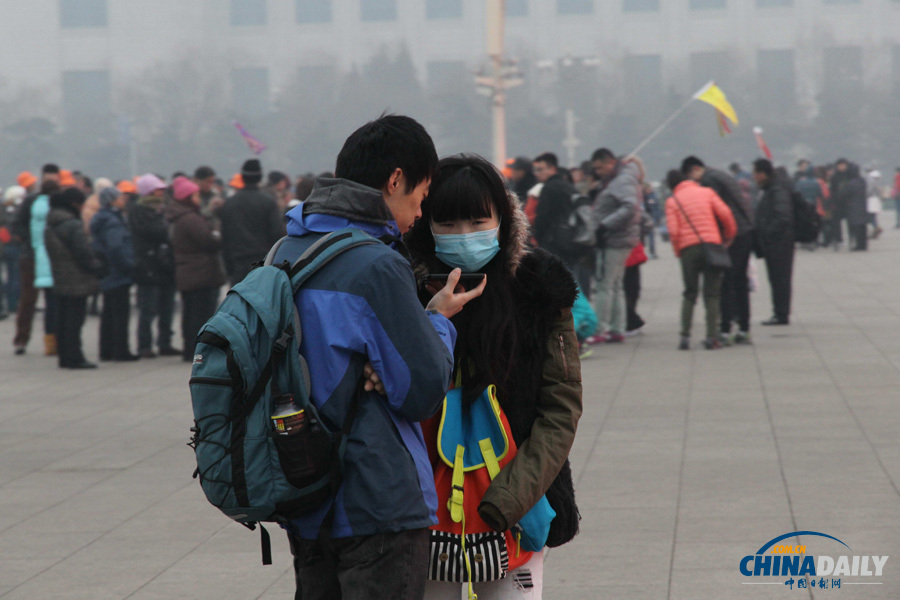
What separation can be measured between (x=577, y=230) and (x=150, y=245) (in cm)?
386

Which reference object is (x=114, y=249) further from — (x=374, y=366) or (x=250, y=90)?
(x=250, y=90)

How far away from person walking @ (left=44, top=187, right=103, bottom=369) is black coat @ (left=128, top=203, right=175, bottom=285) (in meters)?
0.54

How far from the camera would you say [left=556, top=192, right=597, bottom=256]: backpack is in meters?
10.5

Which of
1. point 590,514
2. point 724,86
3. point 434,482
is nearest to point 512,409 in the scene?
point 434,482

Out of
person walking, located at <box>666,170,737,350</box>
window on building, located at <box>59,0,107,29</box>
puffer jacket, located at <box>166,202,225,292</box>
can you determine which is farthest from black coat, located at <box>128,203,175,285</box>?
window on building, located at <box>59,0,107,29</box>

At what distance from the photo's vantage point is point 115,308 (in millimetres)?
11016

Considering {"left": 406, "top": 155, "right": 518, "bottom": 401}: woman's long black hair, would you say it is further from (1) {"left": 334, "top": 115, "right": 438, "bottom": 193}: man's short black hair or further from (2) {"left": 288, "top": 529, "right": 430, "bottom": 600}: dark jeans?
(2) {"left": 288, "top": 529, "right": 430, "bottom": 600}: dark jeans

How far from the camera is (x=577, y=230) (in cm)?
1057

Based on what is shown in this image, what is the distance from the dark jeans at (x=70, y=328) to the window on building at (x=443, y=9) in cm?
7510

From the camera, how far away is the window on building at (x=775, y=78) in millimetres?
74250

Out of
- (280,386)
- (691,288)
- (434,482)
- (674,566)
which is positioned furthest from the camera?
(691,288)

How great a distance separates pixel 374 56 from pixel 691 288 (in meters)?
70.1

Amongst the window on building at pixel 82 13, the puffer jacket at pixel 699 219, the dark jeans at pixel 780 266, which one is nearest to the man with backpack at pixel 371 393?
the puffer jacket at pixel 699 219

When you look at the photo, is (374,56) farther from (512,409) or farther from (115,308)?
(512,409)
